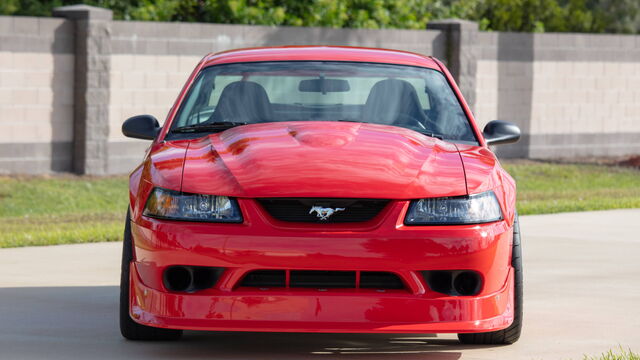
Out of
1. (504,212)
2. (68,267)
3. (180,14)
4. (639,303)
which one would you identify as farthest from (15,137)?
(504,212)

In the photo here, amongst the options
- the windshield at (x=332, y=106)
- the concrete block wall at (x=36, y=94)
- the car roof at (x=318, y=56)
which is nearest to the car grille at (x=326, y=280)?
the windshield at (x=332, y=106)

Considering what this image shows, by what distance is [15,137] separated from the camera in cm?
1731

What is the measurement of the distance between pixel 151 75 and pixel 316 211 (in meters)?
12.8

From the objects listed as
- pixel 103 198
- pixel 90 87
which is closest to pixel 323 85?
pixel 103 198

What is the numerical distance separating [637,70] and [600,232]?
12.7 meters

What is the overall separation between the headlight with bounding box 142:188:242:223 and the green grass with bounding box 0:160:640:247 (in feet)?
16.6

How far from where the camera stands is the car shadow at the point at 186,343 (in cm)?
643

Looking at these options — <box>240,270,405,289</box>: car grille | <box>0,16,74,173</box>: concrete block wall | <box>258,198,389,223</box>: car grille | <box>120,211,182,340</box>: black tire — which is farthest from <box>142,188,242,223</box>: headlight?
<box>0,16,74,173</box>: concrete block wall

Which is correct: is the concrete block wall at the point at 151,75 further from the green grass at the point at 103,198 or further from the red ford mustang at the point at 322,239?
the red ford mustang at the point at 322,239

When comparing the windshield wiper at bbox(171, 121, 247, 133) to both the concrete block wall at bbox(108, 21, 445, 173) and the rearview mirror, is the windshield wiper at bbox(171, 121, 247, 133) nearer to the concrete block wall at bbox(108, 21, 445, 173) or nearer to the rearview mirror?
the rearview mirror

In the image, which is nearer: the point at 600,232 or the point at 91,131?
the point at 600,232

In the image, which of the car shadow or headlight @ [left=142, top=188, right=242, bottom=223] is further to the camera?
the car shadow

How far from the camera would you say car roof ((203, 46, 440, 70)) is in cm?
766

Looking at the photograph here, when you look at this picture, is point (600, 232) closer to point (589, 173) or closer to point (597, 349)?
point (597, 349)
